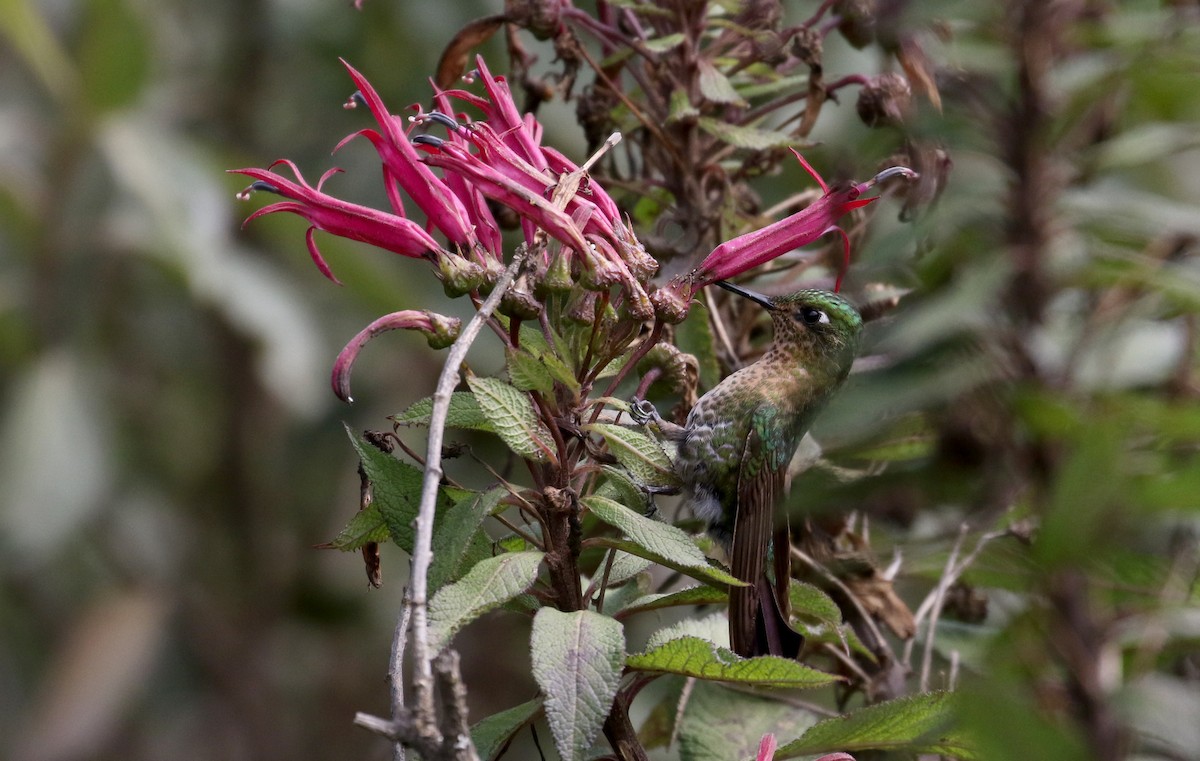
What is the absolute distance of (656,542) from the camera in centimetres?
111

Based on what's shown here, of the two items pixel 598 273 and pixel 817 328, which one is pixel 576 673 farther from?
pixel 817 328

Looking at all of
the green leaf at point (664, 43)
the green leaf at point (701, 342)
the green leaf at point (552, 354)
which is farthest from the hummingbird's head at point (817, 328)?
the green leaf at point (552, 354)

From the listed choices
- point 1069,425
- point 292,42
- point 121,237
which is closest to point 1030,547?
point 1069,425

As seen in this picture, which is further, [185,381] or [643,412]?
[185,381]

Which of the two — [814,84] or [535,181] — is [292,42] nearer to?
[814,84]

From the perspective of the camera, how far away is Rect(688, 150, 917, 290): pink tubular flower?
4.42 feet

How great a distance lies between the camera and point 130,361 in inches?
194

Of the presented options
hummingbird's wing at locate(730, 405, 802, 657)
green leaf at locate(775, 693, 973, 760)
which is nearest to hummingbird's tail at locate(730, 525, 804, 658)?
hummingbird's wing at locate(730, 405, 802, 657)

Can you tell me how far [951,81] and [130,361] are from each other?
461cm

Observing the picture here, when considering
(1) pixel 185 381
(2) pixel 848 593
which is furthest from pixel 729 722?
(1) pixel 185 381

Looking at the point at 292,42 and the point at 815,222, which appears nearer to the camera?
the point at 815,222

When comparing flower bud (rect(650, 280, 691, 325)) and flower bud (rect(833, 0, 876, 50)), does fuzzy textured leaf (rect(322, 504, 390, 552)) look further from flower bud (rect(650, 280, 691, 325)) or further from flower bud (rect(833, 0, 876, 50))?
flower bud (rect(833, 0, 876, 50))

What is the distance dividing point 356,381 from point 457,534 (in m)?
3.58

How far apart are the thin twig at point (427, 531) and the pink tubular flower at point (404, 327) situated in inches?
3.8
